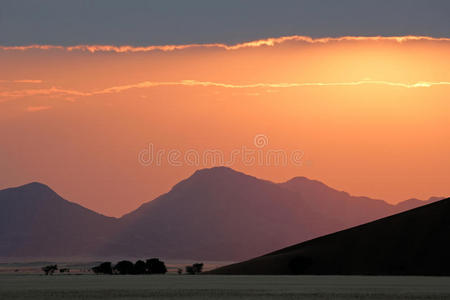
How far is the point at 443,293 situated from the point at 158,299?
3579cm

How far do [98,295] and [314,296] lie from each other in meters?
25.4

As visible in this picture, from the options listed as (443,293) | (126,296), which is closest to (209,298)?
(126,296)

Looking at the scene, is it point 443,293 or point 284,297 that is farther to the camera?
point 443,293

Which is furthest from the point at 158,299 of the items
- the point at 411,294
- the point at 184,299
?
the point at 411,294

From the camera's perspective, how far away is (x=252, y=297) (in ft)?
343

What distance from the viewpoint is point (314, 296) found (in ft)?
346

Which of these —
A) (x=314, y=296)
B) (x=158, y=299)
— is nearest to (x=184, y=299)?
(x=158, y=299)

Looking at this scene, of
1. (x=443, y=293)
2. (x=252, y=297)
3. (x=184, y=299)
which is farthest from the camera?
(x=443, y=293)

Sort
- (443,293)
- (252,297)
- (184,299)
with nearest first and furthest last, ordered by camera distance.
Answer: (184,299)
(252,297)
(443,293)

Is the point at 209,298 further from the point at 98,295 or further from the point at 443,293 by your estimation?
the point at 443,293

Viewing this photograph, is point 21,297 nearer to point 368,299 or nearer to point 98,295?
point 98,295

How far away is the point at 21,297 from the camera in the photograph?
10275 centimetres

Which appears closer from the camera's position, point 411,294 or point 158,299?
point 158,299

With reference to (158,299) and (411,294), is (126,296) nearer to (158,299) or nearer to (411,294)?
(158,299)
